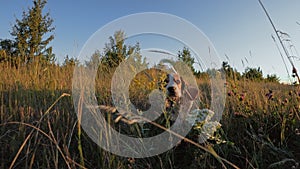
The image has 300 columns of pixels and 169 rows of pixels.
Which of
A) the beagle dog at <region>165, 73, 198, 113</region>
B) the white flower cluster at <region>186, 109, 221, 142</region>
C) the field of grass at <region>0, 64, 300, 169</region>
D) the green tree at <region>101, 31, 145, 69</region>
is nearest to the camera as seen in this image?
the field of grass at <region>0, 64, 300, 169</region>

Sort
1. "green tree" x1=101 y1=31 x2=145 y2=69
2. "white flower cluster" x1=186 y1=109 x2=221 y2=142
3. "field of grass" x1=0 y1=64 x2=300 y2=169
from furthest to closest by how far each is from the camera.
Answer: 1. "green tree" x1=101 y1=31 x2=145 y2=69
2. "white flower cluster" x1=186 y1=109 x2=221 y2=142
3. "field of grass" x1=0 y1=64 x2=300 y2=169

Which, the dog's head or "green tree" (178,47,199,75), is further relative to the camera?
the dog's head

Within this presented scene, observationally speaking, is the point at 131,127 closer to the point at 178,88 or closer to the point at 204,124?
the point at 204,124

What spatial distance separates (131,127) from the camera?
1.77m

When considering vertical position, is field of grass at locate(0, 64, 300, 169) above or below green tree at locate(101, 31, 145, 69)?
below

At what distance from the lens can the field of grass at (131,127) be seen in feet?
4.69

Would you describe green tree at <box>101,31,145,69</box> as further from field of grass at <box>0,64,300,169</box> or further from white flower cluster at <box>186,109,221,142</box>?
white flower cluster at <box>186,109,221,142</box>

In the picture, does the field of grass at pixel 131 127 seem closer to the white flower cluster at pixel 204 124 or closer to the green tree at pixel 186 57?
the white flower cluster at pixel 204 124

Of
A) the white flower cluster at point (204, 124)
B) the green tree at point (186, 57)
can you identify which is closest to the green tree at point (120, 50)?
the green tree at point (186, 57)

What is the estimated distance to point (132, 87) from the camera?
308 cm

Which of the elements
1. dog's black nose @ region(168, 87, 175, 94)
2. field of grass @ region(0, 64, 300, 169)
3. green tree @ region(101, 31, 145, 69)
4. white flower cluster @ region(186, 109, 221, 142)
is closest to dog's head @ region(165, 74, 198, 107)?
dog's black nose @ region(168, 87, 175, 94)

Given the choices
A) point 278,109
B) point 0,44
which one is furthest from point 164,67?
point 0,44

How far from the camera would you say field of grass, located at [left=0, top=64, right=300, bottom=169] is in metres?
1.43

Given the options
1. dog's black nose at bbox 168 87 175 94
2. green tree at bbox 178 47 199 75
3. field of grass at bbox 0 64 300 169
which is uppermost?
green tree at bbox 178 47 199 75
